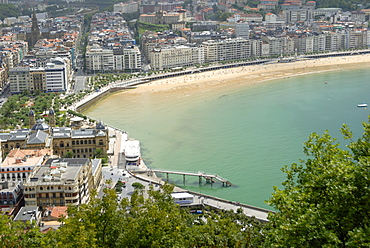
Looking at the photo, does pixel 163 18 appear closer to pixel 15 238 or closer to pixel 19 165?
pixel 19 165

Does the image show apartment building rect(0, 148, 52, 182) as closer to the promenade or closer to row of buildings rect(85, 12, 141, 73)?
the promenade

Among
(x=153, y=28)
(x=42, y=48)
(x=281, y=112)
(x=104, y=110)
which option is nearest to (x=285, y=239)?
(x=281, y=112)

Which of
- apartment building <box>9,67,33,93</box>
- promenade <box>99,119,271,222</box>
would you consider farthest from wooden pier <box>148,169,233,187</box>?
apartment building <box>9,67,33,93</box>

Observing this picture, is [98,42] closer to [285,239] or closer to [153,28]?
[153,28]

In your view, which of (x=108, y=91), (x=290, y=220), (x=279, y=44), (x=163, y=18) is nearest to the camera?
(x=290, y=220)

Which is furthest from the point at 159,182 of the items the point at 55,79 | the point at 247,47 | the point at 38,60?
the point at 247,47

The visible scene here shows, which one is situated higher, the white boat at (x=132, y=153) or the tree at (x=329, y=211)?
the tree at (x=329, y=211)

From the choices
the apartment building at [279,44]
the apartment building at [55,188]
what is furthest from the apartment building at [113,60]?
the apartment building at [55,188]

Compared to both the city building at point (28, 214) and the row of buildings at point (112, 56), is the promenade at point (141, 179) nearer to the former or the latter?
the city building at point (28, 214)
